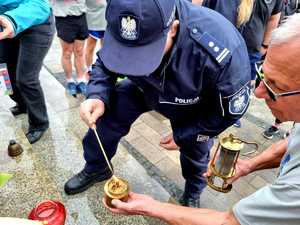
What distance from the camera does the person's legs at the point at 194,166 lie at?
2174 mm

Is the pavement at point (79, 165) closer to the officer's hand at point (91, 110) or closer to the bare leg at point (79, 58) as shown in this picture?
the bare leg at point (79, 58)

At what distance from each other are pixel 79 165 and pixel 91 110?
0.80m

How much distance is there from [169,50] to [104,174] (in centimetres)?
126

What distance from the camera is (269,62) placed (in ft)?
4.10

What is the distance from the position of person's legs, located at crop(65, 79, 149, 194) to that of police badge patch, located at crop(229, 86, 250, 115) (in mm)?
689

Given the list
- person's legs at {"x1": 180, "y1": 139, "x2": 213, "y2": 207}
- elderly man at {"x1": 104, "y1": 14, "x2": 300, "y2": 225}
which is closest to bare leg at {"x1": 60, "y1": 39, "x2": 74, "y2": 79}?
person's legs at {"x1": 180, "y1": 139, "x2": 213, "y2": 207}

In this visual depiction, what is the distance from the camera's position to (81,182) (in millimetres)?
2361

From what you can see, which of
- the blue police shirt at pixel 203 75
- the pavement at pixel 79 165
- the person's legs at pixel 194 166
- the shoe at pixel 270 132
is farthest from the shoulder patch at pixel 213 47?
the shoe at pixel 270 132

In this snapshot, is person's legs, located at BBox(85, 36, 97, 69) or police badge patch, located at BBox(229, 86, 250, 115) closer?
police badge patch, located at BBox(229, 86, 250, 115)

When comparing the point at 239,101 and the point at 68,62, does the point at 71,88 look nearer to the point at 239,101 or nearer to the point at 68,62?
the point at 68,62

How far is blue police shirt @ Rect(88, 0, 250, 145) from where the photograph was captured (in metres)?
1.67

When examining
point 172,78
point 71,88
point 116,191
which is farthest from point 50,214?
point 71,88

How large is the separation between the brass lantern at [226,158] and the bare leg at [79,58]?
2.58 metres

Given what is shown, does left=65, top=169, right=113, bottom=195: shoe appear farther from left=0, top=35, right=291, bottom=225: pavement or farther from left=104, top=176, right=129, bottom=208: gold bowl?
left=104, top=176, right=129, bottom=208: gold bowl
